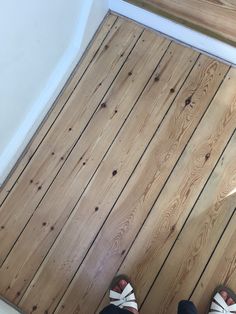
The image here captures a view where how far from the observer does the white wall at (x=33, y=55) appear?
3.38 feet

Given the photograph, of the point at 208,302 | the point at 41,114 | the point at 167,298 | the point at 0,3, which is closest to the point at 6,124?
the point at 41,114

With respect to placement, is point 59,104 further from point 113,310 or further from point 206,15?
point 113,310

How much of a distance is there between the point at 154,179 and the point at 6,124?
52 cm

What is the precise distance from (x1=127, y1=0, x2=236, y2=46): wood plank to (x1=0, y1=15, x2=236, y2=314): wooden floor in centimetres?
11

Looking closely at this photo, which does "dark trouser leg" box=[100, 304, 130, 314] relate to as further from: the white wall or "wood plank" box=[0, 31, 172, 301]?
the white wall

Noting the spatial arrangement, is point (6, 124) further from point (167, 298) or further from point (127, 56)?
point (167, 298)

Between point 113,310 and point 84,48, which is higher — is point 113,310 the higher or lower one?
the lower one

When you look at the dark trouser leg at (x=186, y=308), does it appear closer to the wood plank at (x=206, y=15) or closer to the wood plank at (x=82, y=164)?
the wood plank at (x=82, y=164)

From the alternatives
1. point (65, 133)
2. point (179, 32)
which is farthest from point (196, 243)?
point (179, 32)

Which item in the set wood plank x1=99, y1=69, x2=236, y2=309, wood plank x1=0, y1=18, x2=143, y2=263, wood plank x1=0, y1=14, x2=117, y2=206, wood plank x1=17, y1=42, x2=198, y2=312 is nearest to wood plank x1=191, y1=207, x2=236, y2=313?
wood plank x1=99, y1=69, x2=236, y2=309

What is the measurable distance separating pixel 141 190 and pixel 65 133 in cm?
34

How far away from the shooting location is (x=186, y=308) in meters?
1.19

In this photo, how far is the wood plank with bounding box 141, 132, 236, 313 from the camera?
128cm

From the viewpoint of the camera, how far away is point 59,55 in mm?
1378
